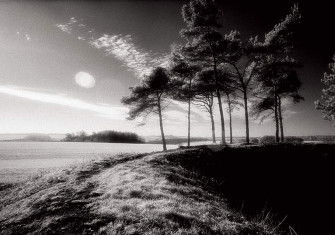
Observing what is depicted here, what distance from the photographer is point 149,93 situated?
29.1 metres

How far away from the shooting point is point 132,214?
6465 millimetres

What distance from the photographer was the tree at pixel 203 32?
2455 centimetres

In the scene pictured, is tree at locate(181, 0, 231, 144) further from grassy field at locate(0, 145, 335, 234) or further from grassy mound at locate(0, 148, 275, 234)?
grassy mound at locate(0, 148, 275, 234)

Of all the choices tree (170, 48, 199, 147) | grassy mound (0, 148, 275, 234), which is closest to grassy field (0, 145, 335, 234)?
grassy mound (0, 148, 275, 234)

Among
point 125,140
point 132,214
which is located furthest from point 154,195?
point 125,140

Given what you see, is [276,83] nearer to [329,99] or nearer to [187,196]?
[329,99]

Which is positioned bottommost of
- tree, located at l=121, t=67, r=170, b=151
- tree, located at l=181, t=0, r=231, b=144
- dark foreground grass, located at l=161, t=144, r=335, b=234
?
dark foreground grass, located at l=161, t=144, r=335, b=234

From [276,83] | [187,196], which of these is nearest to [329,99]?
[276,83]

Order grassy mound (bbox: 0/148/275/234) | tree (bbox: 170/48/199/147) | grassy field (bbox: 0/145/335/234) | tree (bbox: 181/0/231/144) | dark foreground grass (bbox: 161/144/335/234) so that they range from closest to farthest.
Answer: grassy mound (bbox: 0/148/275/234), grassy field (bbox: 0/145/335/234), dark foreground grass (bbox: 161/144/335/234), tree (bbox: 181/0/231/144), tree (bbox: 170/48/199/147)

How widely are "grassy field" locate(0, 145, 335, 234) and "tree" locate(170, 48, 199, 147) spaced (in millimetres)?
12180

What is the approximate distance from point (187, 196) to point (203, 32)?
21.2 meters

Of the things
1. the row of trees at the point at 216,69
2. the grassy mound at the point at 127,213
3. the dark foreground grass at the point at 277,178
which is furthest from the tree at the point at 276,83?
the grassy mound at the point at 127,213

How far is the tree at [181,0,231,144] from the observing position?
24547 mm

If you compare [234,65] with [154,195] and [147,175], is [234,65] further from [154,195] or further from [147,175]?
[154,195]
